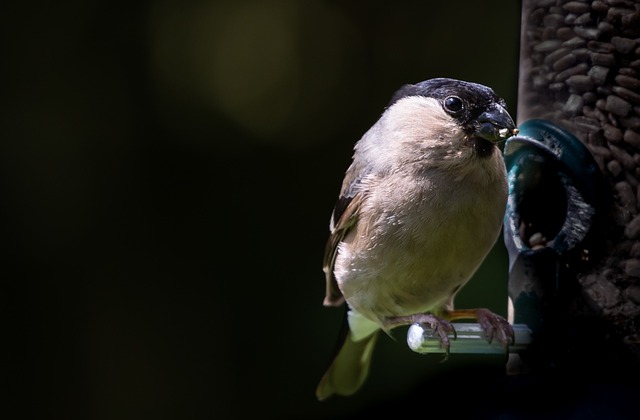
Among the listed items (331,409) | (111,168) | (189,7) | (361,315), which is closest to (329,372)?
(361,315)

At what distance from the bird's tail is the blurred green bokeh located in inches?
25.9

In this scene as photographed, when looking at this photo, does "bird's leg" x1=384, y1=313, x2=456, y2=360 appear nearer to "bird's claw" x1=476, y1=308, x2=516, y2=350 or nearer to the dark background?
"bird's claw" x1=476, y1=308, x2=516, y2=350

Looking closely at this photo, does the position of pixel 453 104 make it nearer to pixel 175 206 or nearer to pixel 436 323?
pixel 436 323

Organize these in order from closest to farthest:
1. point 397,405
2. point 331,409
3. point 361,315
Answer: point 361,315, point 397,405, point 331,409

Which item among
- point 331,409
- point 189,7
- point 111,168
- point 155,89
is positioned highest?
point 189,7

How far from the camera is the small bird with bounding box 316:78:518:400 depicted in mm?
3375

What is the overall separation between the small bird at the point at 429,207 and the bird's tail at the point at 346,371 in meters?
0.58

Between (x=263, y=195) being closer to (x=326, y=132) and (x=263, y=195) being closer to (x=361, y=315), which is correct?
(x=326, y=132)

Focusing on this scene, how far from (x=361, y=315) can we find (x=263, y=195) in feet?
4.44

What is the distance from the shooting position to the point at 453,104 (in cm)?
343

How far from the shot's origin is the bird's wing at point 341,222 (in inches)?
145

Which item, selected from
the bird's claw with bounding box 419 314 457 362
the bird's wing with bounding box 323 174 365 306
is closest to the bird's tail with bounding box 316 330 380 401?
the bird's wing with bounding box 323 174 365 306

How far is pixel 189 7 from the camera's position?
17.9ft

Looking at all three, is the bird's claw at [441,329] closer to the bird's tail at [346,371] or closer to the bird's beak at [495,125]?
the bird's beak at [495,125]
